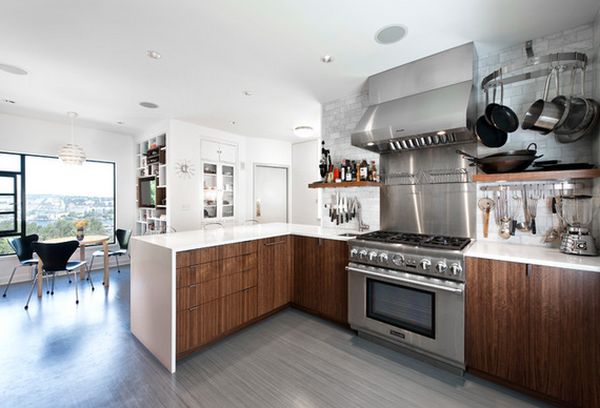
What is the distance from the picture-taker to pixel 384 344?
7.97 ft

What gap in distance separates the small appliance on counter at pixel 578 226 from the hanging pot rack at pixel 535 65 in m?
0.99

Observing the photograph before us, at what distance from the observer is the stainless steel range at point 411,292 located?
2018 millimetres

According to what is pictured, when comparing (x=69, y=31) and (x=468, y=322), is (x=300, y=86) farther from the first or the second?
(x=468, y=322)

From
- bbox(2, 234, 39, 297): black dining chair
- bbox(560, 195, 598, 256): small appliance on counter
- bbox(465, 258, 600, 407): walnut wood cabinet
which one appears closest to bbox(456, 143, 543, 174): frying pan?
bbox(560, 195, 598, 256): small appliance on counter

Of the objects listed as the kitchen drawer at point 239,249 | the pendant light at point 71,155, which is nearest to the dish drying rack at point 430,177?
the kitchen drawer at point 239,249

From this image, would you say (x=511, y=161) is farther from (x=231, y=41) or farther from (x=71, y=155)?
(x=71, y=155)

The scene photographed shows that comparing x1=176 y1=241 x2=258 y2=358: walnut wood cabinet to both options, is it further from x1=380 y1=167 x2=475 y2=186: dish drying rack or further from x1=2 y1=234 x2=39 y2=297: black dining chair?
x1=2 y1=234 x2=39 y2=297: black dining chair

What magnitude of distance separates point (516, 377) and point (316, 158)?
4.88 metres

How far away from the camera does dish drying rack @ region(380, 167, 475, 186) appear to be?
8.47 ft

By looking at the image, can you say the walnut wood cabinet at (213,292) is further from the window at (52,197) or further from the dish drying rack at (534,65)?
the window at (52,197)

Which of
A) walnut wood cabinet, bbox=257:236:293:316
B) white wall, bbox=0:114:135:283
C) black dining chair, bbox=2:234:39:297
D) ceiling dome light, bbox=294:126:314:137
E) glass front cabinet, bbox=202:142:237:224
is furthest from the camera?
glass front cabinet, bbox=202:142:237:224

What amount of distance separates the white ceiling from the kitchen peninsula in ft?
5.71

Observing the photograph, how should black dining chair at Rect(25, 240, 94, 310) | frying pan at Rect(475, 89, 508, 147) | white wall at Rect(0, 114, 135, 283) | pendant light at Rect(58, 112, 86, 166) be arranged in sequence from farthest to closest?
white wall at Rect(0, 114, 135, 283)
pendant light at Rect(58, 112, 86, 166)
black dining chair at Rect(25, 240, 94, 310)
frying pan at Rect(475, 89, 508, 147)

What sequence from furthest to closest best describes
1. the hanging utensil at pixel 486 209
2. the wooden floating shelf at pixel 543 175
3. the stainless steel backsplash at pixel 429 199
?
the stainless steel backsplash at pixel 429 199, the hanging utensil at pixel 486 209, the wooden floating shelf at pixel 543 175
